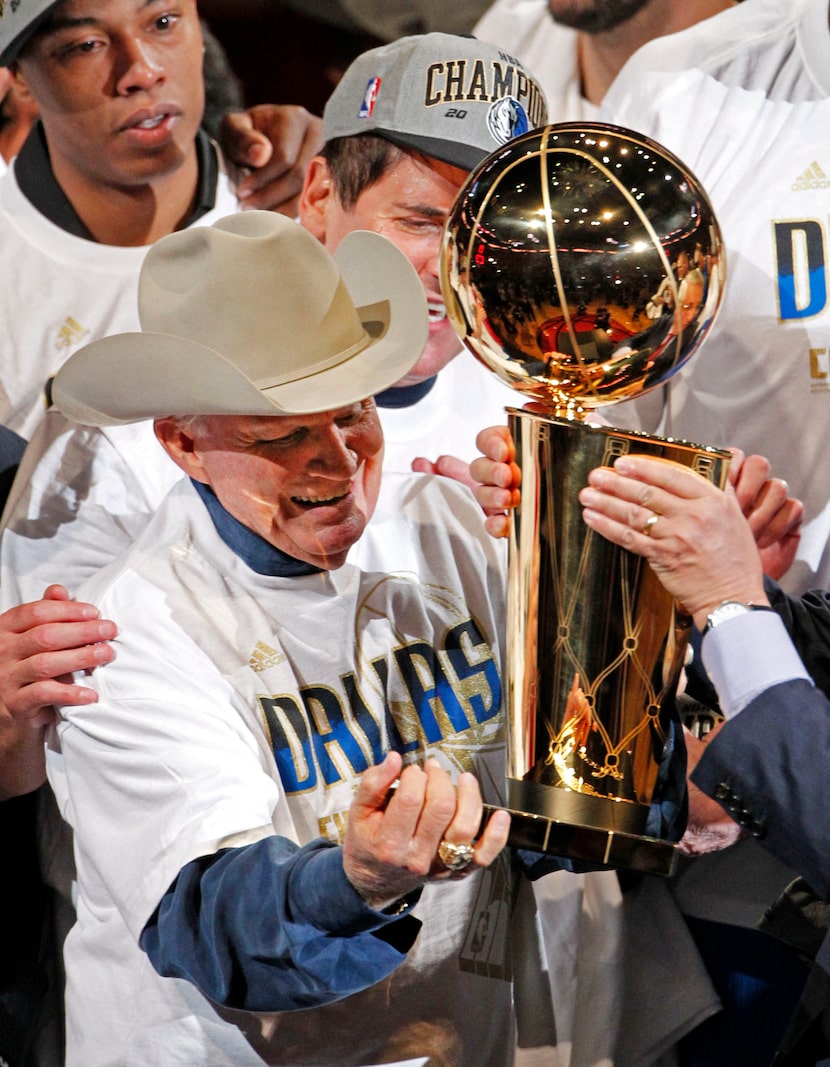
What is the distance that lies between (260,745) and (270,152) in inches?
58.2

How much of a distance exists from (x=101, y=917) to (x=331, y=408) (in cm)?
69

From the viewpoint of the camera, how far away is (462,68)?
1.79 metres

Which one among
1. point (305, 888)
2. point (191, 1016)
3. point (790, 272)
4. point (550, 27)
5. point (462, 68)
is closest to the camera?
point (305, 888)

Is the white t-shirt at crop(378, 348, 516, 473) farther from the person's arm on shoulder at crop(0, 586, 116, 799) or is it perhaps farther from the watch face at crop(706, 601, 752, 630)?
the watch face at crop(706, 601, 752, 630)

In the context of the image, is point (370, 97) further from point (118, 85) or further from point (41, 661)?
point (41, 661)

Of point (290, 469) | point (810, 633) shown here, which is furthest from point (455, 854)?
→ point (810, 633)

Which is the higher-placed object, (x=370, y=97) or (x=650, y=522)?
(x=370, y=97)

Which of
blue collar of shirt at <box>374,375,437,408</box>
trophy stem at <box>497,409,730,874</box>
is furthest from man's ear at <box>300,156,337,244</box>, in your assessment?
trophy stem at <box>497,409,730,874</box>

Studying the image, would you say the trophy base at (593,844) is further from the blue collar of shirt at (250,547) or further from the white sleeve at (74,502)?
the white sleeve at (74,502)

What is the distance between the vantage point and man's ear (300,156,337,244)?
1954mm

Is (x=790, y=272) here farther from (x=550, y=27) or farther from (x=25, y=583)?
(x=25, y=583)

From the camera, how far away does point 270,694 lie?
1.52 meters

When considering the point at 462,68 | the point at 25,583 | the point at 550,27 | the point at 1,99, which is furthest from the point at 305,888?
the point at 550,27

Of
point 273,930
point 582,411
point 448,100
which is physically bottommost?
point 273,930
